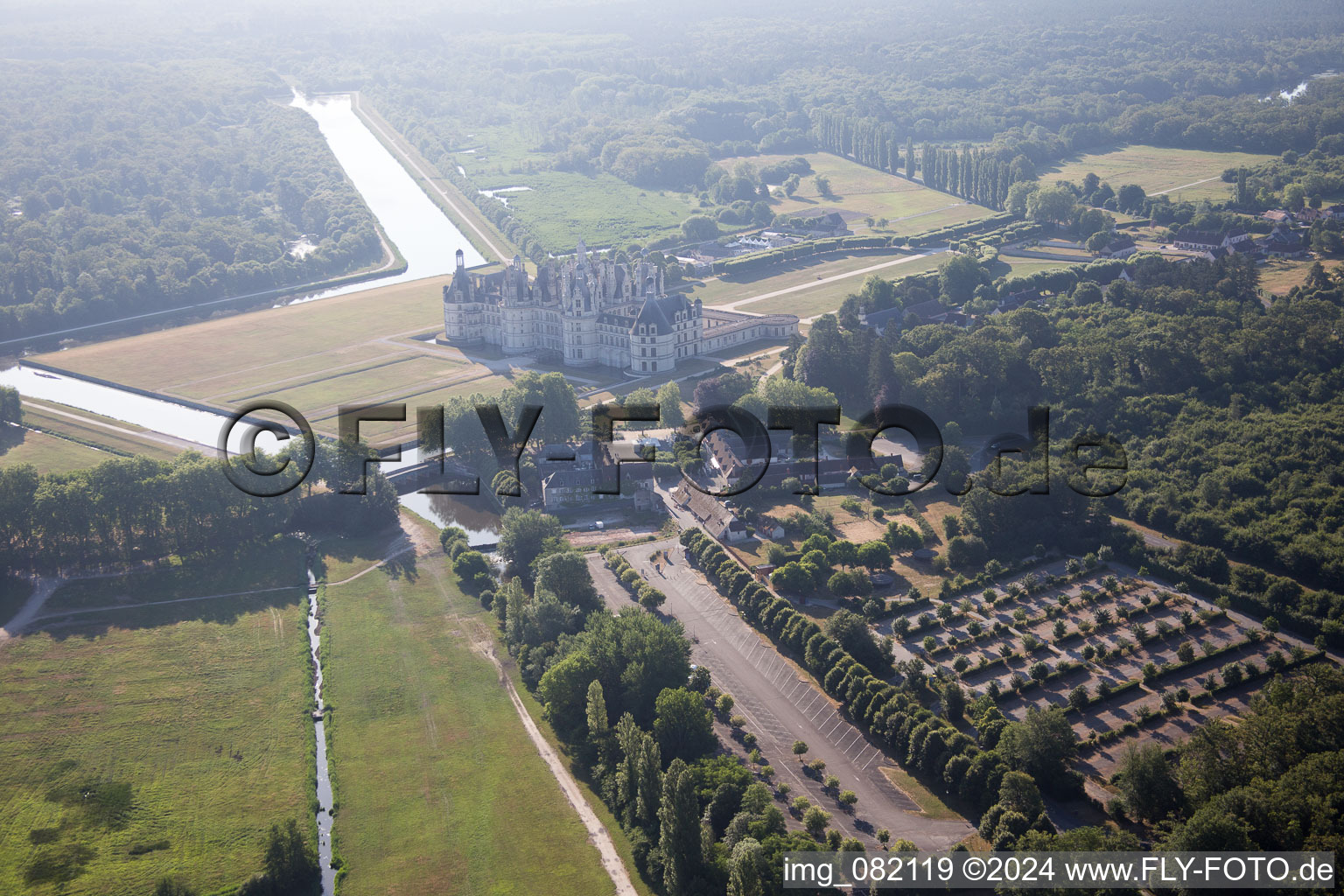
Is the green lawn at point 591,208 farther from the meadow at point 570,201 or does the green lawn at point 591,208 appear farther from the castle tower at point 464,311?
the castle tower at point 464,311

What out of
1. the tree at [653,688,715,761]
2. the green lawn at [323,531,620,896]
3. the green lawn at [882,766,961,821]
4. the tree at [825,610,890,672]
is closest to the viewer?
the green lawn at [323,531,620,896]

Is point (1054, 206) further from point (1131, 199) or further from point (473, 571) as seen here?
point (473, 571)

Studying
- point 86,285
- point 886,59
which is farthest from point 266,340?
point 886,59

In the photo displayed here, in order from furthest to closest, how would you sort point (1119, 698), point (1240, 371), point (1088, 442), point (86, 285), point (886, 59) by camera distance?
point (886, 59) < point (86, 285) < point (1240, 371) < point (1088, 442) < point (1119, 698)

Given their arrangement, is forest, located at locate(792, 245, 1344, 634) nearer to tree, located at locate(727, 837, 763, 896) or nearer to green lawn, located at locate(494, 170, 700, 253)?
tree, located at locate(727, 837, 763, 896)

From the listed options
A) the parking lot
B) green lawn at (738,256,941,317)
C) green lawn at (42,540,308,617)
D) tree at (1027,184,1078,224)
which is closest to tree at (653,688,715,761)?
the parking lot

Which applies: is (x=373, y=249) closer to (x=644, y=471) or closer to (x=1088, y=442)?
(x=644, y=471)

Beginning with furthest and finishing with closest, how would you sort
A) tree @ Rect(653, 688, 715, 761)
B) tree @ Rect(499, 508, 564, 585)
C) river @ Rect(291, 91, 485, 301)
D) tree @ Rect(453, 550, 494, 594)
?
river @ Rect(291, 91, 485, 301), tree @ Rect(453, 550, 494, 594), tree @ Rect(499, 508, 564, 585), tree @ Rect(653, 688, 715, 761)
